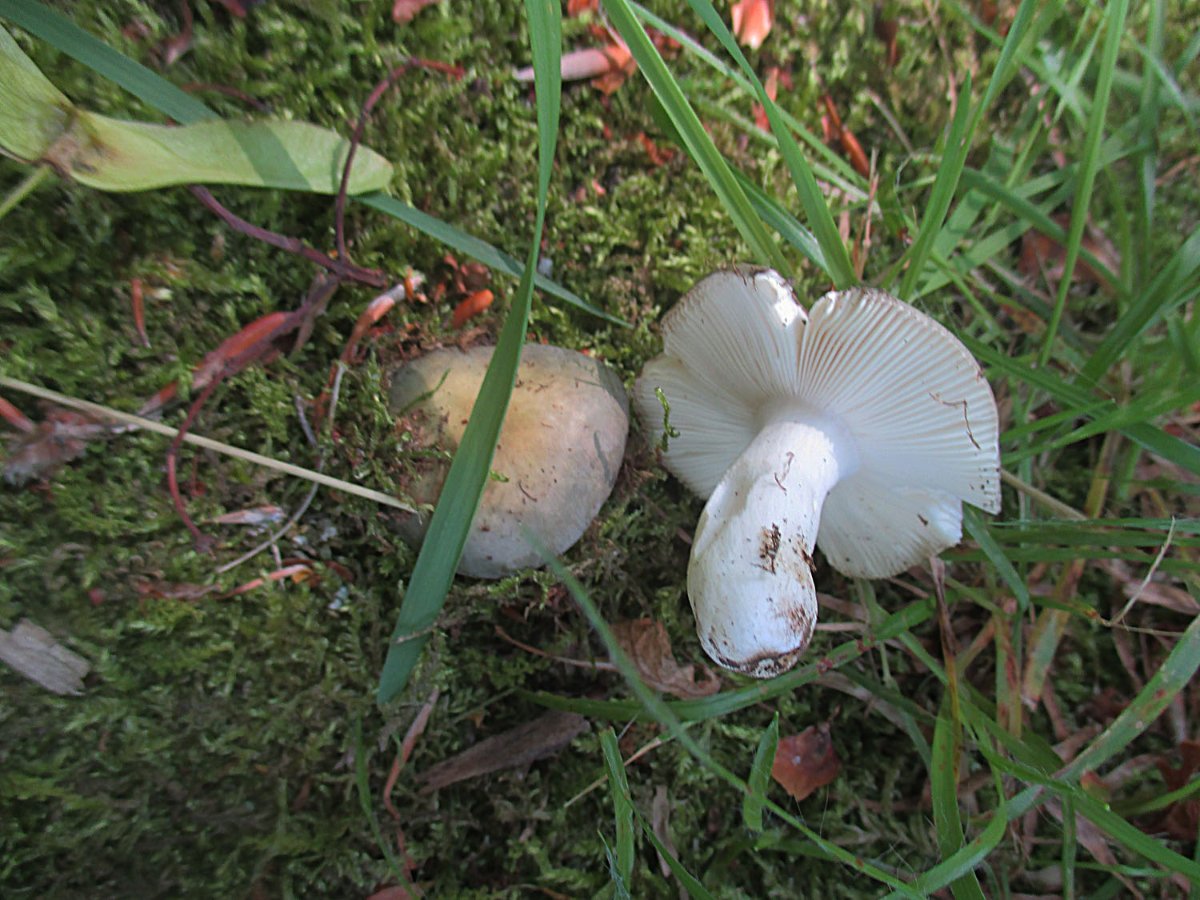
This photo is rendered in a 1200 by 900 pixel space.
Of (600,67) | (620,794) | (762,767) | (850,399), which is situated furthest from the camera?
(600,67)

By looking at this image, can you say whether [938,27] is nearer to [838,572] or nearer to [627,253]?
[627,253]

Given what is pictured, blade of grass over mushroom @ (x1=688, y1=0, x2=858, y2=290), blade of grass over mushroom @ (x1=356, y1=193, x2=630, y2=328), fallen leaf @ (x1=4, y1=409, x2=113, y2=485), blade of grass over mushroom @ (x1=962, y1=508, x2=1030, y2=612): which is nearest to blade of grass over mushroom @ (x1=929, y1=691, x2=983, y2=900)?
blade of grass over mushroom @ (x1=962, y1=508, x2=1030, y2=612)

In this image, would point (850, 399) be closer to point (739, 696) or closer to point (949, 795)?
point (739, 696)

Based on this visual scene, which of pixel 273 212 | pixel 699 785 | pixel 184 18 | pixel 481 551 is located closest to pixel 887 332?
pixel 481 551

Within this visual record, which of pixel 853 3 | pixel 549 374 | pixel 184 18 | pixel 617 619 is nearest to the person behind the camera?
pixel 184 18

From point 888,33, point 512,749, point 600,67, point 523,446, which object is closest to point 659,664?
point 512,749

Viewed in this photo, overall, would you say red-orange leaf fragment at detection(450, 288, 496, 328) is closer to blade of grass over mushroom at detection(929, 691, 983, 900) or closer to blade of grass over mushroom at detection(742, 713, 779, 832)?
blade of grass over mushroom at detection(742, 713, 779, 832)
